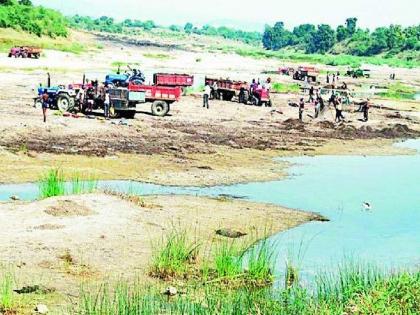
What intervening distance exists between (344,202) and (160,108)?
18.2m

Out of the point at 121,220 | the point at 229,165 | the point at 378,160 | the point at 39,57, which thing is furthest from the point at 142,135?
the point at 39,57

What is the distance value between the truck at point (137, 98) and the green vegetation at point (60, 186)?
13688 millimetres

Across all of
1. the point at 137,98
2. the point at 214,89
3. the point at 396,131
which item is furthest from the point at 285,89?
the point at 137,98

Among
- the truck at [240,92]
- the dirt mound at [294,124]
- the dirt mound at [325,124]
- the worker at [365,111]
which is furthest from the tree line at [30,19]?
the dirt mound at [325,124]

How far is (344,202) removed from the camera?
26.6 m

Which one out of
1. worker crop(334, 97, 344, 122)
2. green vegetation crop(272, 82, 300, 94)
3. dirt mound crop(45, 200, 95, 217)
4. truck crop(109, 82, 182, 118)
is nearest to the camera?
dirt mound crop(45, 200, 95, 217)

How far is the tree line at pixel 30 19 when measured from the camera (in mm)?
96188

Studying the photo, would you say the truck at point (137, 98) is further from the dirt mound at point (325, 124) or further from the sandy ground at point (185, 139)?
the dirt mound at point (325, 124)

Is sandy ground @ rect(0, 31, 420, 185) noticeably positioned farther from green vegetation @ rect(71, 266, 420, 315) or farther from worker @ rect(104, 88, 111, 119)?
green vegetation @ rect(71, 266, 420, 315)

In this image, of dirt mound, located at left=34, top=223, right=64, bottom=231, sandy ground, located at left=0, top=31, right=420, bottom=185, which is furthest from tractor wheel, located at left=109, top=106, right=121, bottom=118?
dirt mound, located at left=34, top=223, right=64, bottom=231

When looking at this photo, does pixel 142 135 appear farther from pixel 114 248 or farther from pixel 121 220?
pixel 114 248

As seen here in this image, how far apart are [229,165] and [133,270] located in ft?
47.9

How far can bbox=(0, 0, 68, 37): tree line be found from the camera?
96.2m

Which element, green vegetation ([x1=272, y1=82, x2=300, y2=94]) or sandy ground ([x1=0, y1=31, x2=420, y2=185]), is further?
green vegetation ([x1=272, y1=82, x2=300, y2=94])
